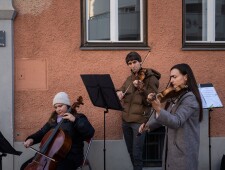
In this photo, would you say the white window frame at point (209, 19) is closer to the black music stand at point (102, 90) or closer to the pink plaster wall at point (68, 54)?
the pink plaster wall at point (68, 54)

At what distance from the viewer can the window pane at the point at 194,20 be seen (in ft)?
26.6

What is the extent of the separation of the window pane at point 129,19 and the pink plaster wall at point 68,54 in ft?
0.72

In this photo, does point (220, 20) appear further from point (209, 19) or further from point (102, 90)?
point (102, 90)

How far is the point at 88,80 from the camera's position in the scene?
6.41m

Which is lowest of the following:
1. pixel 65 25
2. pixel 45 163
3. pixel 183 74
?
pixel 45 163

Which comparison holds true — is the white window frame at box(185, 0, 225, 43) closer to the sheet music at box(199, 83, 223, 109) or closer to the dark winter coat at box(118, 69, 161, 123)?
the sheet music at box(199, 83, 223, 109)

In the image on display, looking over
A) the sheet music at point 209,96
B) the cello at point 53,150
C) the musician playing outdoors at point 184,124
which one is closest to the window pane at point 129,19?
the sheet music at point 209,96

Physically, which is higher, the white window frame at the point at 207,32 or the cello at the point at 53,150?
the white window frame at the point at 207,32

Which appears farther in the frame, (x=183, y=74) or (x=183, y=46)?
(x=183, y=46)

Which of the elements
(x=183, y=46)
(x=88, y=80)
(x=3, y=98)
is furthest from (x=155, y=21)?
(x=3, y=98)

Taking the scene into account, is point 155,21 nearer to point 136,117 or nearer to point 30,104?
point 136,117

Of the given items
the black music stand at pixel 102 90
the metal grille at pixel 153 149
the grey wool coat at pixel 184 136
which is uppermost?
the black music stand at pixel 102 90

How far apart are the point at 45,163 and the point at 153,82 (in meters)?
1.87

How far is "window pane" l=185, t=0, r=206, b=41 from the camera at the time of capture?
319 inches
